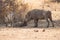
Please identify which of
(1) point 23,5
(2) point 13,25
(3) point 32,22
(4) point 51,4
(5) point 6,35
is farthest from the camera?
(4) point 51,4

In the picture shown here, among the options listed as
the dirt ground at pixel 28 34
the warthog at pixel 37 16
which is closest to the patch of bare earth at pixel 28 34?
the dirt ground at pixel 28 34

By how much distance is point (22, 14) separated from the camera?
18734 millimetres

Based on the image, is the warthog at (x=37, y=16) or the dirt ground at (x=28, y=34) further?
the warthog at (x=37, y=16)

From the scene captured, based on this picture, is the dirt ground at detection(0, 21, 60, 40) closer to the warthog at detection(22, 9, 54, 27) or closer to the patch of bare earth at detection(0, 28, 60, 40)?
the patch of bare earth at detection(0, 28, 60, 40)

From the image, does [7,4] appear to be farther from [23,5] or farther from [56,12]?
[56,12]

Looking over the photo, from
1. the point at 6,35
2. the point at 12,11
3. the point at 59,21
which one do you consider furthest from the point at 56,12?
the point at 6,35

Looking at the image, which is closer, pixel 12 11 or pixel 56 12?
pixel 12 11

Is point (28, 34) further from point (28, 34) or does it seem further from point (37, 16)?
point (37, 16)

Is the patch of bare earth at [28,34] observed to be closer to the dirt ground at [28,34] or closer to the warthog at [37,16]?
the dirt ground at [28,34]

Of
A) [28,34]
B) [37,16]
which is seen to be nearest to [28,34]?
[28,34]

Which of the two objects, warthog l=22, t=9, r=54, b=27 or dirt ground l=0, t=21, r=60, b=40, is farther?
warthog l=22, t=9, r=54, b=27

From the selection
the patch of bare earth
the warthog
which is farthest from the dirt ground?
the warthog

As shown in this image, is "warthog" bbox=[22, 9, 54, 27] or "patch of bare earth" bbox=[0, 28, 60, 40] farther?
"warthog" bbox=[22, 9, 54, 27]

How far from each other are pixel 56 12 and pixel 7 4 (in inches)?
154
